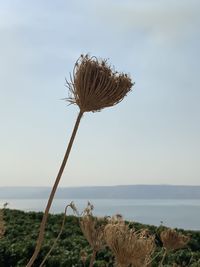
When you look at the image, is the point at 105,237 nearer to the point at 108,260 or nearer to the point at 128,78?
the point at 128,78

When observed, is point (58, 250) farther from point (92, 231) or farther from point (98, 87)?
point (98, 87)

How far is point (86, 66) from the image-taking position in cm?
336

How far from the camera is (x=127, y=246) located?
3592 millimetres

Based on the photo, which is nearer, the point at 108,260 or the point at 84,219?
the point at 84,219

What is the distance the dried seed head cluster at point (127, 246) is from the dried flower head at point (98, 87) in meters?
0.84

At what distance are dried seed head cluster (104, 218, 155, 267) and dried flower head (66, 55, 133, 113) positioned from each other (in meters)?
0.84

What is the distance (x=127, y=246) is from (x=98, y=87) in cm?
98

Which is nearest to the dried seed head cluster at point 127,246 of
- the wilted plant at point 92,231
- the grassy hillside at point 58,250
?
the wilted plant at point 92,231

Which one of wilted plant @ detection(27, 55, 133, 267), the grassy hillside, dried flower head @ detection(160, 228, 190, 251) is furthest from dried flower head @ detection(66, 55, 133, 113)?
the grassy hillside

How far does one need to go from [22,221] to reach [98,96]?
1632 centimetres

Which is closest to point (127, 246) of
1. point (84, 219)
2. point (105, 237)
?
point (105, 237)

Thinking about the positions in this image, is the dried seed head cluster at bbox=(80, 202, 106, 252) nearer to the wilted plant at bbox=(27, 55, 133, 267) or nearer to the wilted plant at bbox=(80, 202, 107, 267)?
the wilted plant at bbox=(80, 202, 107, 267)

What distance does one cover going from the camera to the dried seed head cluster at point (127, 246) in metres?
3.61

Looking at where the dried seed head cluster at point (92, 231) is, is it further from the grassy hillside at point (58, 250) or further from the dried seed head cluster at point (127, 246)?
the grassy hillside at point (58, 250)
